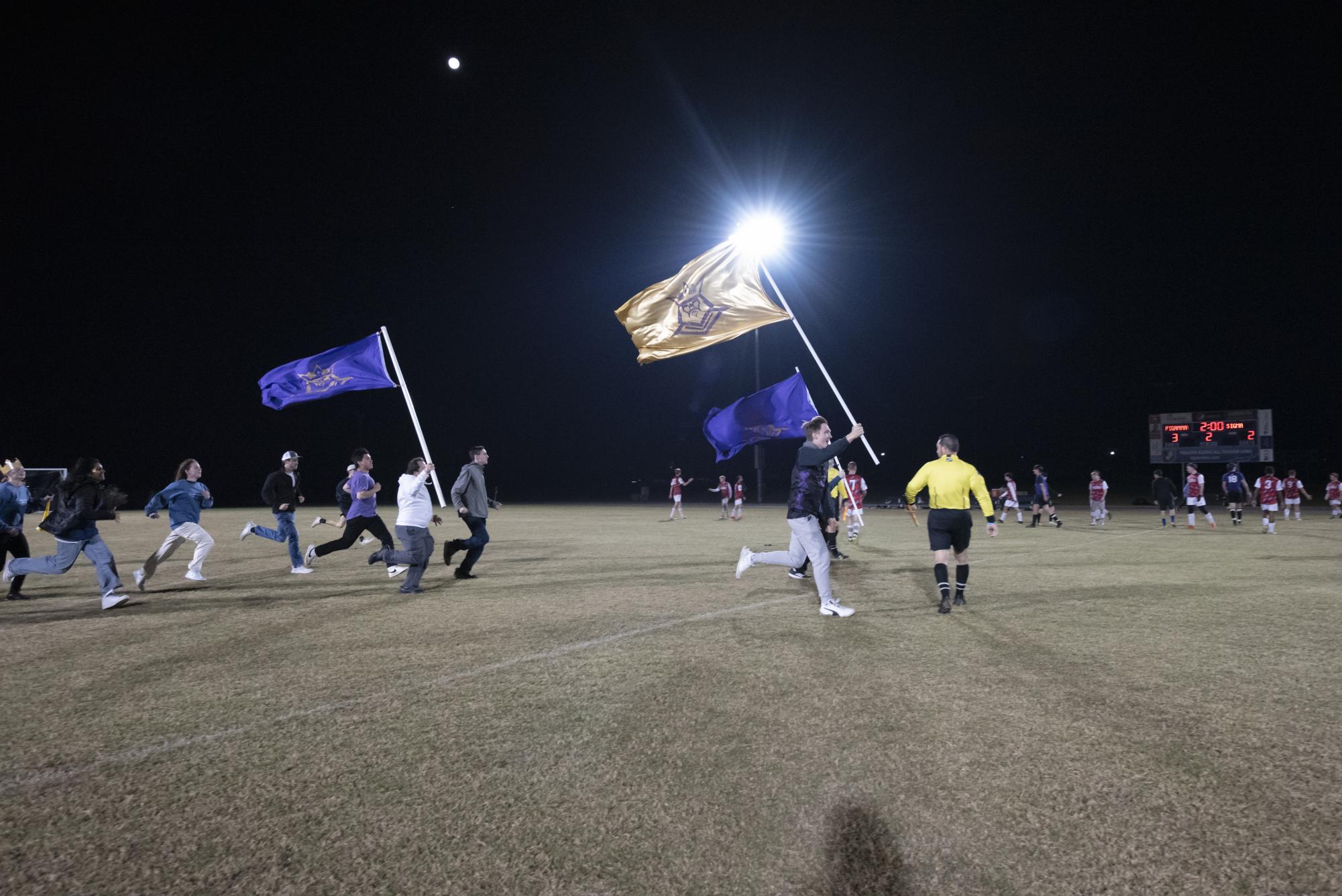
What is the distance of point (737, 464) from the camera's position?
63406 mm

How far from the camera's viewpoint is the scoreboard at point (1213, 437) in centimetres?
3459

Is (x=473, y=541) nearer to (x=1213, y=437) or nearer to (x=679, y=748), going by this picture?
(x=679, y=748)

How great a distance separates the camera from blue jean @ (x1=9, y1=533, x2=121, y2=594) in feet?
25.9

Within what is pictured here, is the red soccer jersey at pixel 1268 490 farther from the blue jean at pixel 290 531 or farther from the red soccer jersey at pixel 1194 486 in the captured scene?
the blue jean at pixel 290 531

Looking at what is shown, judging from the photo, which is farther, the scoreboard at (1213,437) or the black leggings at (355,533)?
the scoreboard at (1213,437)

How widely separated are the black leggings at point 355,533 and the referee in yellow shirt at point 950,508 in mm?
8247

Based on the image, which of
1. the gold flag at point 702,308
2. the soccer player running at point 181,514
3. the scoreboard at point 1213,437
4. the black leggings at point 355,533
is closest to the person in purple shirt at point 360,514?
the black leggings at point 355,533

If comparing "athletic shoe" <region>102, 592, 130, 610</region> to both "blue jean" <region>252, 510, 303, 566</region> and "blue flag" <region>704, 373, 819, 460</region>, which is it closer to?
"blue jean" <region>252, 510, 303, 566</region>

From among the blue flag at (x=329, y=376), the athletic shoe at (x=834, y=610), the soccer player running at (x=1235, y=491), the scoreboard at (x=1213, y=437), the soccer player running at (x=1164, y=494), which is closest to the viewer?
the athletic shoe at (x=834, y=610)

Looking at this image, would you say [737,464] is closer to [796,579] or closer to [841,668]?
[796,579]

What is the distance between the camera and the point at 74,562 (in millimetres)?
8258

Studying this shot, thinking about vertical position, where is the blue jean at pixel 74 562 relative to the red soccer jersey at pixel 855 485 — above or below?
below

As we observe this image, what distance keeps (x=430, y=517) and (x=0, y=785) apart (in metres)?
5.57

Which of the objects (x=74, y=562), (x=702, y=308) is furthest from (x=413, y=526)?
(x=702, y=308)
